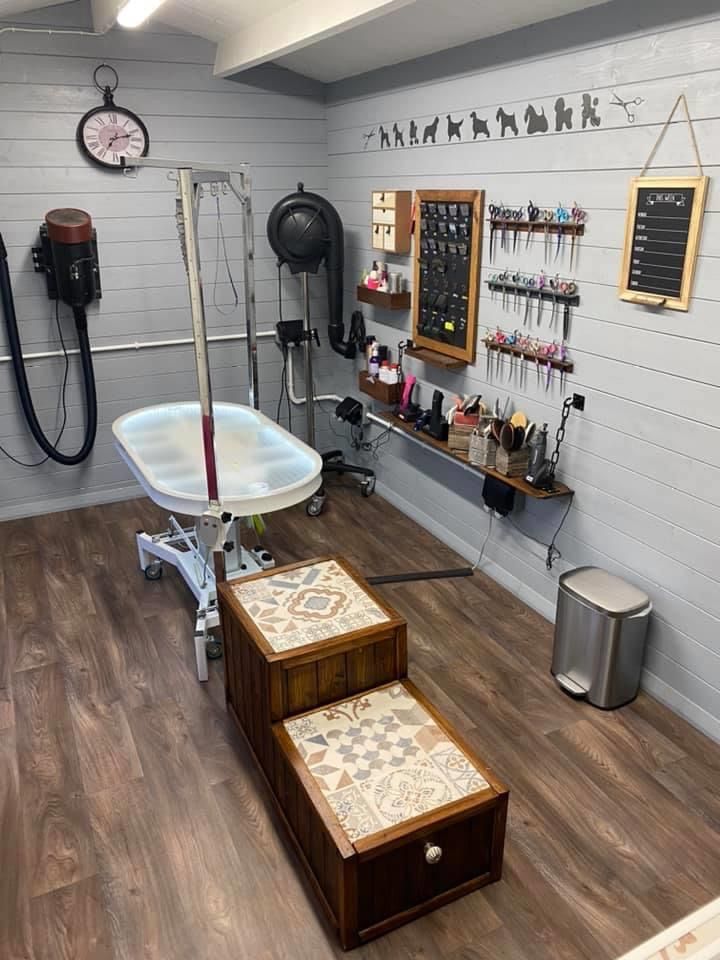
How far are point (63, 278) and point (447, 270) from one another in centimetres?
210

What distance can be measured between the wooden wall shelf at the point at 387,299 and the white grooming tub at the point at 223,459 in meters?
0.96

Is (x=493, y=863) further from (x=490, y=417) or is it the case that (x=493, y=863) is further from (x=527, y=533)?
(x=490, y=417)

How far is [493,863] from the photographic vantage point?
2115 mm

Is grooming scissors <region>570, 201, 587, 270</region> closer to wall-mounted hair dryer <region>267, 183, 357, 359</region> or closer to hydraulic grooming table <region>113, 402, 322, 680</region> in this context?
hydraulic grooming table <region>113, 402, 322, 680</region>

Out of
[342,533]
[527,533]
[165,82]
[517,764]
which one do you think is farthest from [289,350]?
[517,764]

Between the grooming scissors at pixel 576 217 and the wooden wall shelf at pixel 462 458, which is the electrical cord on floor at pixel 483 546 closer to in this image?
the wooden wall shelf at pixel 462 458

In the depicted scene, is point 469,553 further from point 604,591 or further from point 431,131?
point 431,131

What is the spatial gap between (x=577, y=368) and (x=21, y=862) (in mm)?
2596

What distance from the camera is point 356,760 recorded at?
2107 millimetres

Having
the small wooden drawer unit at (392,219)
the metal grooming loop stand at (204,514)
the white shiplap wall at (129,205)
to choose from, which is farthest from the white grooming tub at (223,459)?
the small wooden drawer unit at (392,219)

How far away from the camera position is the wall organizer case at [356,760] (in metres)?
1.92

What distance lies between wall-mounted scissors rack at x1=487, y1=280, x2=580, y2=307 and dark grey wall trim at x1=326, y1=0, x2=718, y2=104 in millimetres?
882

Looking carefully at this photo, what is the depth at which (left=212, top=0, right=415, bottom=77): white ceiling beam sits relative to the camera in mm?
2822

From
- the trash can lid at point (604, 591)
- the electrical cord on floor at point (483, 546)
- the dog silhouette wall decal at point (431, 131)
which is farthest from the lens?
the electrical cord on floor at point (483, 546)
